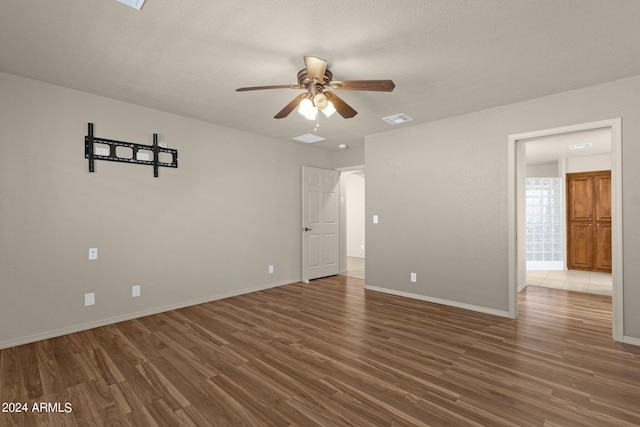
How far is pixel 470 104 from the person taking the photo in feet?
12.4

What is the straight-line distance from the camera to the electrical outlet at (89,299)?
134 inches

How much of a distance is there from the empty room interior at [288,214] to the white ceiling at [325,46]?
0.07 ft

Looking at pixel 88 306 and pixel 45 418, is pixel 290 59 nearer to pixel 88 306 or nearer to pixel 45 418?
pixel 45 418

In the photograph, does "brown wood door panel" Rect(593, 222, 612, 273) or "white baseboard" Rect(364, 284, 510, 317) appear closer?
"white baseboard" Rect(364, 284, 510, 317)

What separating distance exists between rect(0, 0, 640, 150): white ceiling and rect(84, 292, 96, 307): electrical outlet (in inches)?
89.7

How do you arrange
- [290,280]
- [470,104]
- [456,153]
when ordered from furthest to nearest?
[290,280] → [456,153] → [470,104]

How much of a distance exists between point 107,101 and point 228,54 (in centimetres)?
196

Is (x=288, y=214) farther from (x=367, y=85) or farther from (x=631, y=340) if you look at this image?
(x=631, y=340)

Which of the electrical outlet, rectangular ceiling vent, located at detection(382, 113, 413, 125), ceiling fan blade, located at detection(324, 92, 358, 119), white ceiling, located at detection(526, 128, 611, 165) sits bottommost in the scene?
the electrical outlet

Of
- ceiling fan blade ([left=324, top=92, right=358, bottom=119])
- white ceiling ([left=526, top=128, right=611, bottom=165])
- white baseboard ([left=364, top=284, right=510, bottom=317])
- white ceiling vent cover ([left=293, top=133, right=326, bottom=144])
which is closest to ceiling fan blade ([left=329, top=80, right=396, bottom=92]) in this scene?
ceiling fan blade ([left=324, top=92, right=358, bottom=119])

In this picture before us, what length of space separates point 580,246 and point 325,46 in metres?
7.58

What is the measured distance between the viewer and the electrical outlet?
3.42 m

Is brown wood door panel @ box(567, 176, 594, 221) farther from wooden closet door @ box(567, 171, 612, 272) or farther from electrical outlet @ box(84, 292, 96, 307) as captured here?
electrical outlet @ box(84, 292, 96, 307)

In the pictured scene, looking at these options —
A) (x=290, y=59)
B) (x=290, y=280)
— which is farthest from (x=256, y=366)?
(x=290, y=280)
